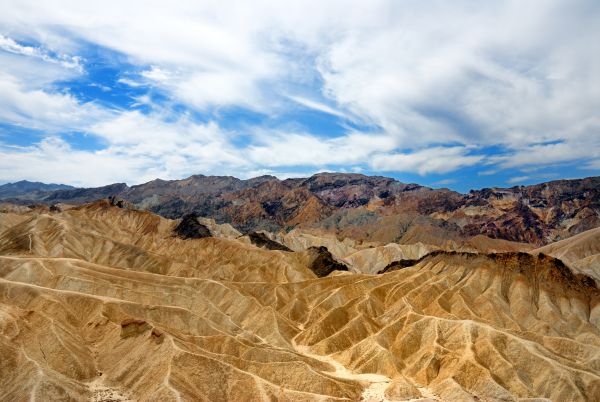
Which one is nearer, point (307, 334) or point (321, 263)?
point (307, 334)

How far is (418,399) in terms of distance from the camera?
227 feet

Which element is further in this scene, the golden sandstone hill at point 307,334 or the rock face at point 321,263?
the rock face at point 321,263

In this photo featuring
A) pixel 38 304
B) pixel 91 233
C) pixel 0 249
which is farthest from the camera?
pixel 91 233

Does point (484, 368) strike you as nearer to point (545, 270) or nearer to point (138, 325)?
point (138, 325)

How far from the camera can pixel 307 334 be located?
351 ft

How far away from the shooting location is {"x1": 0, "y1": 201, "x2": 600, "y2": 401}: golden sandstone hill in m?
66.1

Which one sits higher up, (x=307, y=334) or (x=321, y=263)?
(x=321, y=263)

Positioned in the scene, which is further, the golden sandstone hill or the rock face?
the rock face

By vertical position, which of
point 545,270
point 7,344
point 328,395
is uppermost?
point 545,270

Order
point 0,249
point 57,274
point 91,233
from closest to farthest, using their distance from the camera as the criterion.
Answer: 1. point 57,274
2. point 0,249
3. point 91,233

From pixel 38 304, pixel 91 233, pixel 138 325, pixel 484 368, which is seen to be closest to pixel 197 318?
pixel 138 325

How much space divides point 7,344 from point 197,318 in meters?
35.4

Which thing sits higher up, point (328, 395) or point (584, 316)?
point (584, 316)

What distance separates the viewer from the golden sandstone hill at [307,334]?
66.1 metres
